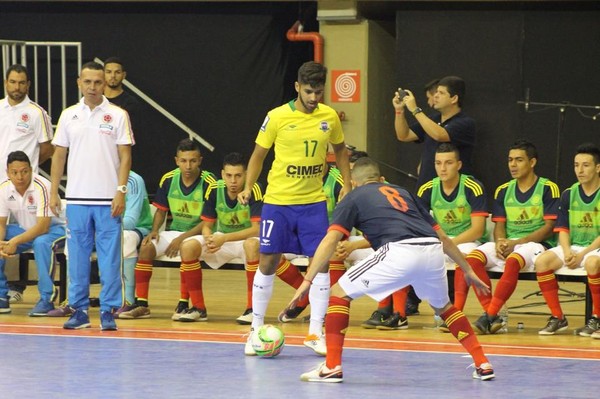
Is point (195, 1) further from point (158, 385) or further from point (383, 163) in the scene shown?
point (158, 385)

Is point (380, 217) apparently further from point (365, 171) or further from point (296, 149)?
point (296, 149)

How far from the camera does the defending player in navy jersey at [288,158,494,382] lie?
6.88 meters

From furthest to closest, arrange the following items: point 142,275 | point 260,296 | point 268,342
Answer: point 142,275, point 260,296, point 268,342

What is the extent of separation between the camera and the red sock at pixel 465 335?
7004mm

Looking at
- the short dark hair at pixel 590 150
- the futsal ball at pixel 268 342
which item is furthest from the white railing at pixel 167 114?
the futsal ball at pixel 268 342

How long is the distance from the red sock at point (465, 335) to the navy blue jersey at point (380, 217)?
0.49m

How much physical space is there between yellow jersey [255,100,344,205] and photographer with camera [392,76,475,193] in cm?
146

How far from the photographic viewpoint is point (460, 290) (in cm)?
912

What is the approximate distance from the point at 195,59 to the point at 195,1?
67 cm

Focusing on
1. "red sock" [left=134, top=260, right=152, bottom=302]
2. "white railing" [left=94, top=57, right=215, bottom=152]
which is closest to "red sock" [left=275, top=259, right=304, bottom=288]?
"red sock" [left=134, top=260, right=152, bottom=302]

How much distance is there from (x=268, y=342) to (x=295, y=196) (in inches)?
40.3

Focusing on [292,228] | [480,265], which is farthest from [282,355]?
[480,265]

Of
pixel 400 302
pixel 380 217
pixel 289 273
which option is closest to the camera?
pixel 380 217

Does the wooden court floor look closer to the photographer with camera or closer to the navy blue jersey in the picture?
the navy blue jersey
